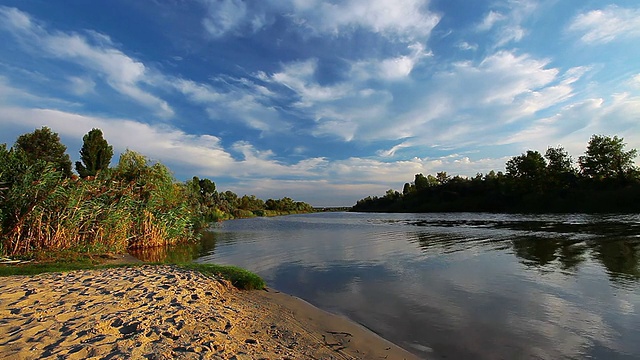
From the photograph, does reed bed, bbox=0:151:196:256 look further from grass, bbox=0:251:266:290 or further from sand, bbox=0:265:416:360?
sand, bbox=0:265:416:360

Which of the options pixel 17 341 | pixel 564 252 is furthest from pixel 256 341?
pixel 564 252

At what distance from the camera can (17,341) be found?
4.49 meters

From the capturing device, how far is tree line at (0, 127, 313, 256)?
14359 mm

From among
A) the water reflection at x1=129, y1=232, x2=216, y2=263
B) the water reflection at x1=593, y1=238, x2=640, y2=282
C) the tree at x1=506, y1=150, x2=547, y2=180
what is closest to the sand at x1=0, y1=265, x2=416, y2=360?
the water reflection at x1=129, y1=232, x2=216, y2=263

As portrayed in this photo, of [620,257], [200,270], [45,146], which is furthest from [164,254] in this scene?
[45,146]

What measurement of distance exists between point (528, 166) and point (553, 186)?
777cm

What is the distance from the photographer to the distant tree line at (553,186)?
5711 cm

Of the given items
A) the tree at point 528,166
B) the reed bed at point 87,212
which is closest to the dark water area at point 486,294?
the reed bed at point 87,212

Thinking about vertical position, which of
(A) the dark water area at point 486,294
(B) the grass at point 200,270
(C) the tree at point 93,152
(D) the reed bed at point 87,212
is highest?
(C) the tree at point 93,152

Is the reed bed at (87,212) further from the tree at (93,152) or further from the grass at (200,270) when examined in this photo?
the tree at (93,152)

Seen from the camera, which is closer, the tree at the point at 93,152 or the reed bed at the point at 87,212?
the reed bed at the point at 87,212

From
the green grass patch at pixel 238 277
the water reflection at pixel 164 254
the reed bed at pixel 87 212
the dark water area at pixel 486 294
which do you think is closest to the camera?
the dark water area at pixel 486 294

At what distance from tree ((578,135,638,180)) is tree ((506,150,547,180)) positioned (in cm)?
1050

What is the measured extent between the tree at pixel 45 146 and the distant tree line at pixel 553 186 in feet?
267
